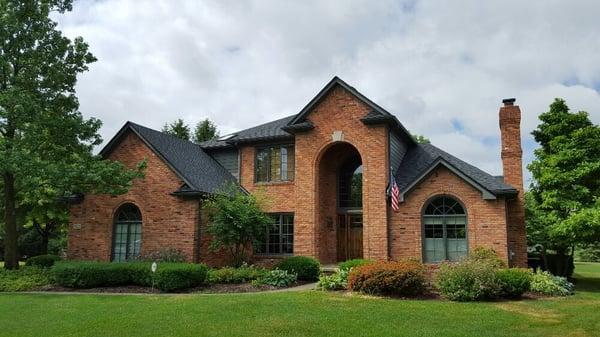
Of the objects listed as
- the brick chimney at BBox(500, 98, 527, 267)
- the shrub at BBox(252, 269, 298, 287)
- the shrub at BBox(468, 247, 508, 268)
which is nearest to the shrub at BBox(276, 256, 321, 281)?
the shrub at BBox(252, 269, 298, 287)

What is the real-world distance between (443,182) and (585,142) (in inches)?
241

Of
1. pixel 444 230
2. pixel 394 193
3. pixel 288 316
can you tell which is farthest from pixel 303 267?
pixel 288 316

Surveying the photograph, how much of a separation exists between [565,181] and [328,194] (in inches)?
387

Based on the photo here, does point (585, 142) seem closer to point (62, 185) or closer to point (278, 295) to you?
point (278, 295)

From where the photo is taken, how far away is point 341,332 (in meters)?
9.52

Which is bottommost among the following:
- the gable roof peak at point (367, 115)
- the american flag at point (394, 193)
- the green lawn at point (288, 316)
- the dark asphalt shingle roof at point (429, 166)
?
the green lawn at point (288, 316)

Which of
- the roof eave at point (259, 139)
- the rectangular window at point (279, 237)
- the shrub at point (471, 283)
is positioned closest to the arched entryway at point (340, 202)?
the rectangular window at point (279, 237)

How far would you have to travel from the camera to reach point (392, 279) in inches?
554

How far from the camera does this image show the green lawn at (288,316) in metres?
9.75

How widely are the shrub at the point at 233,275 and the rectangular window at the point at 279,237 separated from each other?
4151 mm

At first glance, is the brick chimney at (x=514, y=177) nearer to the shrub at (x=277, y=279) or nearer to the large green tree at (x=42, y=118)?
the shrub at (x=277, y=279)

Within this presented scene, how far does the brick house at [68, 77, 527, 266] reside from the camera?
19.1 metres

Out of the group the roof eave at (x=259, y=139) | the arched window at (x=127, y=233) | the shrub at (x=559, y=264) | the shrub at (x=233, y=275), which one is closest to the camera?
the shrub at (x=233, y=275)

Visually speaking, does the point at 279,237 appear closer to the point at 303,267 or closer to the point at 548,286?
the point at 303,267
